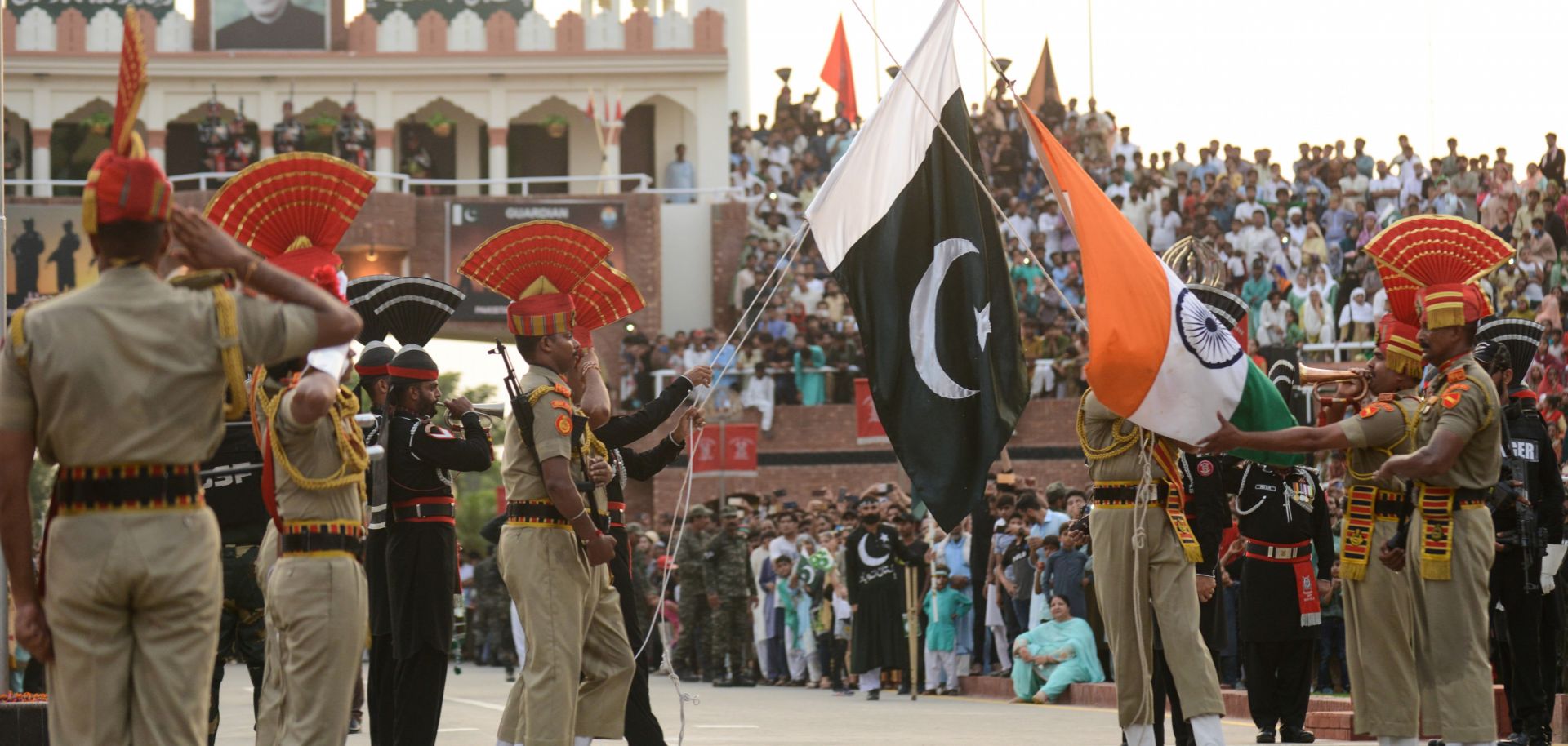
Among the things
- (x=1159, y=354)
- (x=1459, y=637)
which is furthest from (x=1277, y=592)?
(x=1159, y=354)

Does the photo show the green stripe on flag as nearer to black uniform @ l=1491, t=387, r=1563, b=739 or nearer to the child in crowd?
black uniform @ l=1491, t=387, r=1563, b=739

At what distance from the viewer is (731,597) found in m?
23.0

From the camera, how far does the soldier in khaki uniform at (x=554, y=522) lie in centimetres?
936

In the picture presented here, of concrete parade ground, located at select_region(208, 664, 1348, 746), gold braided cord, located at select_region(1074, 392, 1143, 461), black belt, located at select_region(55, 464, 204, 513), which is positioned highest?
black belt, located at select_region(55, 464, 204, 513)

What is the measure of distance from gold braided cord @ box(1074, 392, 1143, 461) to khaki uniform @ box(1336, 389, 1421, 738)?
1.00m

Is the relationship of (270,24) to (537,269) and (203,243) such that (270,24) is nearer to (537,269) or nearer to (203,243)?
(537,269)

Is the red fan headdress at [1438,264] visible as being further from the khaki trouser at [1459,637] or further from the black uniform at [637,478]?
the black uniform at [637,478]

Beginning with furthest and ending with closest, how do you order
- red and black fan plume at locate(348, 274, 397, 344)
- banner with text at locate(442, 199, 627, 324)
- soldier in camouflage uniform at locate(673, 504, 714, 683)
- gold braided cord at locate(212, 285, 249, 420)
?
banner with text at locate(442, 199, 627, 324) < soldier in camouflage uniform at locate(673, 504, 714, 683) < red and black fan plume at locate(348, 274, 397, 344) < gold braided cord at locate(212, 285, 249, 420)

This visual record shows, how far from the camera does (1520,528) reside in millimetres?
11000

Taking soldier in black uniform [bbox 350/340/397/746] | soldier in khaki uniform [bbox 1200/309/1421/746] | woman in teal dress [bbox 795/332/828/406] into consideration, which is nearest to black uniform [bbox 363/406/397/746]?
soldier in black uniform [bbox 350/340/397/746]

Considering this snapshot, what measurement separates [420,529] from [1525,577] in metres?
5.86

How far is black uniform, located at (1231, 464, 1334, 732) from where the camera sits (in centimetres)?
1255

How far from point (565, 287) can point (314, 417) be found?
312 cm

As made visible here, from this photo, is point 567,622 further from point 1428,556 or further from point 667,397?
point 1428,556
